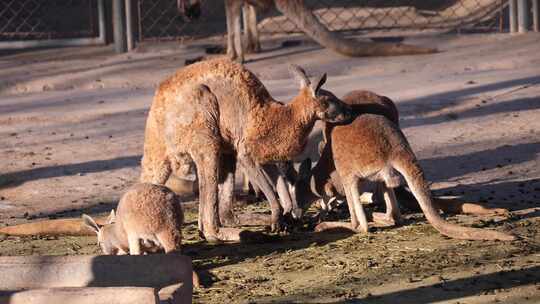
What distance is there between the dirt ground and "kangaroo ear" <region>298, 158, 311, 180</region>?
1.20 feet

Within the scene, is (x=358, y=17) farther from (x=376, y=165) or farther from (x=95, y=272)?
(x=95, y=272)

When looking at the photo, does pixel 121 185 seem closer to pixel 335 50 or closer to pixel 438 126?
pixel 438 126

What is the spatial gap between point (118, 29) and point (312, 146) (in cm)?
678

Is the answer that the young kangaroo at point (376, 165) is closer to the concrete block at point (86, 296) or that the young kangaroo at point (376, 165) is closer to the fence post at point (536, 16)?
the concrete block at point (86, 296)

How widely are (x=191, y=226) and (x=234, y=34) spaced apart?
241 inches

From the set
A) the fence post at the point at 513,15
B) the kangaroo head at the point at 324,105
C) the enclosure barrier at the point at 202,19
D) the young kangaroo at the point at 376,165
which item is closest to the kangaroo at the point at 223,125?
the kangaroo head at the point at 324,105

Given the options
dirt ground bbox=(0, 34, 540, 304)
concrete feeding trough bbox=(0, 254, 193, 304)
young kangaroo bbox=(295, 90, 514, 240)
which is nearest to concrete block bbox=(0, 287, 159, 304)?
concrete feeding trough bbox=(0, 254, 193, 304)

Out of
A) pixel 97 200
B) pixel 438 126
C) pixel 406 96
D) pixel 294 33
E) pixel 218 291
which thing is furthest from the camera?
pixel 294 33

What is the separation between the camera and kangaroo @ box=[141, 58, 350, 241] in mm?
5871

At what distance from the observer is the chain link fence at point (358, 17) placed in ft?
49.6

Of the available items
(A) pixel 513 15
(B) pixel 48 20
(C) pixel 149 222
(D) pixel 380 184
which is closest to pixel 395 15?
(A) pixel 513 15

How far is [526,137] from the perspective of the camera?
326 inches

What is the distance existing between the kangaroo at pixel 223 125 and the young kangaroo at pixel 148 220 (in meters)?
0.62

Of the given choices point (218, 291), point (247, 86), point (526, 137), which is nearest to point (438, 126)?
point (526, 137)
